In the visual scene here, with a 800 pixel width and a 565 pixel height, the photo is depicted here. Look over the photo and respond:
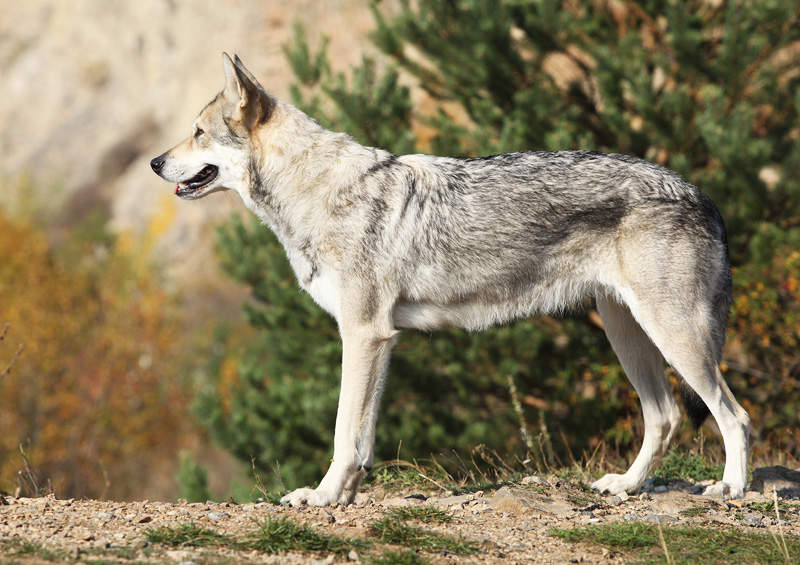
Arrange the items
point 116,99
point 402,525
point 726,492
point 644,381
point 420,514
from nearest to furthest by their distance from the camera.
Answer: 1. point 402,525
2. point 420,514
3. point 726,492
4. point 644,381
5. point 116,99

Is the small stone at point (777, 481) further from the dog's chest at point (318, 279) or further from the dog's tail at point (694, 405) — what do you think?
the dog's chest at point (318, 279)

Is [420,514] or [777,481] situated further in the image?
[777,481]

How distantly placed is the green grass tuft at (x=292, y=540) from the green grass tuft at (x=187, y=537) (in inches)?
4.9

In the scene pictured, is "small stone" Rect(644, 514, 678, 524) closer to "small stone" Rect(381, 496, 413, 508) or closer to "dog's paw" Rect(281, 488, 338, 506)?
"small stone" Rect(381, 496, 413, 508)

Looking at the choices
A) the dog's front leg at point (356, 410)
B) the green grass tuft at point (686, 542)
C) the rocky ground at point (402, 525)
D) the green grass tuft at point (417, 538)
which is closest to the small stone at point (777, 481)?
the rocky ground at point (402, 525)

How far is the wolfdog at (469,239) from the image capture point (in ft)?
17.1

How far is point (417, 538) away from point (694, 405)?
2.38 m

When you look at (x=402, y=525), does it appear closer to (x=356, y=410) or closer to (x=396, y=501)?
(x=356, y=410)

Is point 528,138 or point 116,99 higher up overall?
point 116,99

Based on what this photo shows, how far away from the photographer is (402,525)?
4227mm

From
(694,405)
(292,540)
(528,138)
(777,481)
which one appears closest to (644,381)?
(694,405)

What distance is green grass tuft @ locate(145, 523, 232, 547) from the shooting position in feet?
12.6

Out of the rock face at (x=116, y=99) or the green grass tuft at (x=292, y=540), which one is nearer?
the green grass tuft at (x=292, y=540)

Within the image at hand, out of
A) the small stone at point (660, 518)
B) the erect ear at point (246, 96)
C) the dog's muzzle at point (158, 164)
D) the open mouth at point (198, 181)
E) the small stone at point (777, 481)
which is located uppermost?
the erect ear at point (246, 96)
